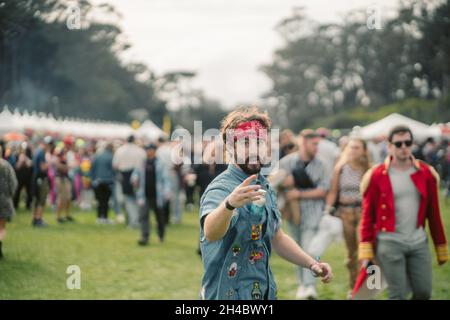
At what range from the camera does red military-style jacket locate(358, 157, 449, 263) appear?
5.77 metres

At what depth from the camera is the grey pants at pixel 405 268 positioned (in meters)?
5.68

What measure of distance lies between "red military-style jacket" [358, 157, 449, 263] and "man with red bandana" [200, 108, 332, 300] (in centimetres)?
243

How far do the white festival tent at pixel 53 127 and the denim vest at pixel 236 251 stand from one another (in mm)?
12493

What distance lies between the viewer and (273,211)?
370 cm

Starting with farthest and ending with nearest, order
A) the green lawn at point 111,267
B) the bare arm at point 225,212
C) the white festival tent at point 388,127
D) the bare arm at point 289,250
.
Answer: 1. the white festival tent at point 388,127
2. the green lawn at point 111,267
3. the bare arm at point 289,250
4. the bare arm at point 225,212

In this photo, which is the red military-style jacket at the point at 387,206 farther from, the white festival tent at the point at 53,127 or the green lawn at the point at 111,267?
the white festival tent at the point at 53,127

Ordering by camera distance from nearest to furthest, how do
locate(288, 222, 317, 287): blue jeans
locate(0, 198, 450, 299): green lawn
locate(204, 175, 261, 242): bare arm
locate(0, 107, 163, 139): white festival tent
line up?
locate(204, 175, 261, 242): bare arm
locate(288, 222, 317, 287): blue jeans
locate(0, 198, 450, 299): green lawn
locate(0, 107, 163, 139): white festival tent

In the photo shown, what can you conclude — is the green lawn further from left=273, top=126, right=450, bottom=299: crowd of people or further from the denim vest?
the denim vest

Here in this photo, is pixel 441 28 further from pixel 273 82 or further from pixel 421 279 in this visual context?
pixel 273 82

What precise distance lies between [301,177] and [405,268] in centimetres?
259

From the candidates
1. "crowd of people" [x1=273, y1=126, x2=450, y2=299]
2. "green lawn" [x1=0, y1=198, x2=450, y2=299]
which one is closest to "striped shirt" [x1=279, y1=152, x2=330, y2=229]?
"crowd of people" [x1=273, y1=126, x2=450, y2=299]

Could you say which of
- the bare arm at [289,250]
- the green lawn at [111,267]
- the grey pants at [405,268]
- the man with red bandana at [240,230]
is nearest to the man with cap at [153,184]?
the green lawn at [111,267]

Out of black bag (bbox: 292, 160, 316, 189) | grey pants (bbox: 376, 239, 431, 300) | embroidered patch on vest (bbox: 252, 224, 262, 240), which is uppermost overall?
black bag (bbox: 292, 160, 316, 189)

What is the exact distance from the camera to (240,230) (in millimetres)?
3434
